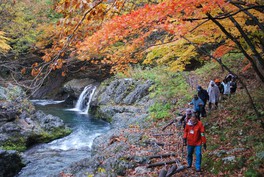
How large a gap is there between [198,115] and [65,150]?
7.29m

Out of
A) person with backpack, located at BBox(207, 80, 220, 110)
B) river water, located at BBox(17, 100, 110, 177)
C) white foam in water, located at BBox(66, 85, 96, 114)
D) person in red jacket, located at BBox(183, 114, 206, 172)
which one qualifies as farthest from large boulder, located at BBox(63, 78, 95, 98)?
person in red jacket, located at BBox(183, 114, 206, 172)

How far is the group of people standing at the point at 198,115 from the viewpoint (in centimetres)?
686

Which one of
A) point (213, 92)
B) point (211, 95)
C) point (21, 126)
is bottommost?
point (21, 126)

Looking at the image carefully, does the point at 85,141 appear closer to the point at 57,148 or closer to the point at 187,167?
the point at 57,148

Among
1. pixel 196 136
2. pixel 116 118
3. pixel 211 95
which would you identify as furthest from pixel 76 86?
pixel 196 136

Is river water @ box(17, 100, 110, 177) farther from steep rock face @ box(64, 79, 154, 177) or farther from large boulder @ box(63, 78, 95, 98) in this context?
large boulder @ box(63, 78, 95, 98)

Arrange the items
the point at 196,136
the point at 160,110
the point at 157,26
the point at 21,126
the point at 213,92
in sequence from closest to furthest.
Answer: the point at 196,136, the point at 157,26, the point at 213,92, the point at 21,126, the point at 160,110

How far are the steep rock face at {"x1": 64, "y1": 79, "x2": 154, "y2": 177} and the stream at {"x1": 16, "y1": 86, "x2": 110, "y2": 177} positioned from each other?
912mm

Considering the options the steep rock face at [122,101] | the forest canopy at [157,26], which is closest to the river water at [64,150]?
the steep rock face at [122,101]

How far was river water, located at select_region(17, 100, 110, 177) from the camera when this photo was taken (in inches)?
423

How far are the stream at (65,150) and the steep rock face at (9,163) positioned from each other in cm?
27

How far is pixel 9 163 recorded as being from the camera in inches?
411

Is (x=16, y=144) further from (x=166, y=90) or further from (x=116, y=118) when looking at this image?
(x=166, y=90)

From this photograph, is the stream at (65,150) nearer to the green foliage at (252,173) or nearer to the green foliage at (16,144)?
the green foliage at (16,144)
